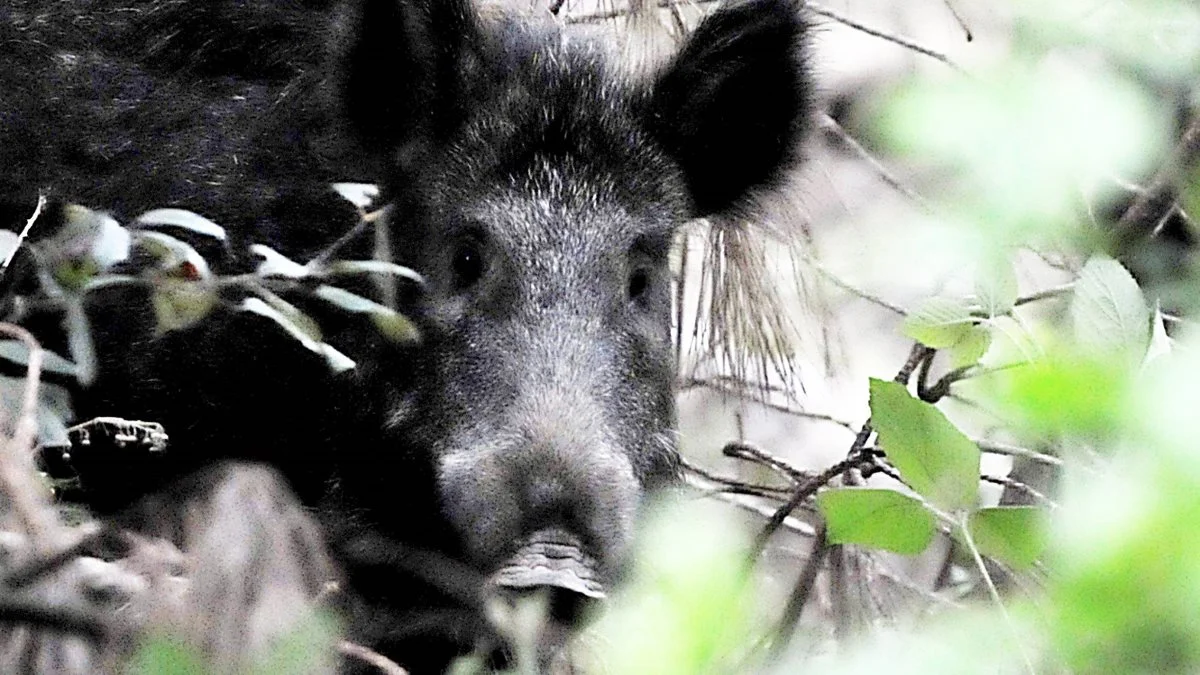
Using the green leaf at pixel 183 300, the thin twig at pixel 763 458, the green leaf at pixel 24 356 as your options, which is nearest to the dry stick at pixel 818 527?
the thin twig at pixel 763 458

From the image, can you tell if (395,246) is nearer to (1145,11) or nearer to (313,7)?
(313,7)

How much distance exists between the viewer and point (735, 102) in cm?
375

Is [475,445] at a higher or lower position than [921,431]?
lower

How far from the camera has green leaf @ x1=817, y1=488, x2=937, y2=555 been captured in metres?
1.60

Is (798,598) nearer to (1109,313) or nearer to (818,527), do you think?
(818,527)

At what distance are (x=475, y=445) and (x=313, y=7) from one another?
1115 millimetres

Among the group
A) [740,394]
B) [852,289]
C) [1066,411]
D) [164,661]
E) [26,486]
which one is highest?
[1066,411]

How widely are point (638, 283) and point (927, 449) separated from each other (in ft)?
6.44

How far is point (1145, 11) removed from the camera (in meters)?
1.26

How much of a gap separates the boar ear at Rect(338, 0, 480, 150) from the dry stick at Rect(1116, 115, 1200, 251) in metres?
1.30

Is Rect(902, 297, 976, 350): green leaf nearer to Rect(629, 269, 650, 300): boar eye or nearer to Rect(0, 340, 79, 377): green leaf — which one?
Rect(629, 269, 650, 300): boar eye

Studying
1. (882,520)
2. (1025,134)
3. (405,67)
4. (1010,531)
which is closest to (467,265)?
(405,67)

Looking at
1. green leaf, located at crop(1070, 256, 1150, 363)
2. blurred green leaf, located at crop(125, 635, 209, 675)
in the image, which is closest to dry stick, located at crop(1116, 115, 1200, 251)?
green leaf, located at crop(1070, 256, 1150, 363)

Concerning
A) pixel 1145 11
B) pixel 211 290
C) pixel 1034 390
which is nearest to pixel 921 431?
pixel 1145 11
